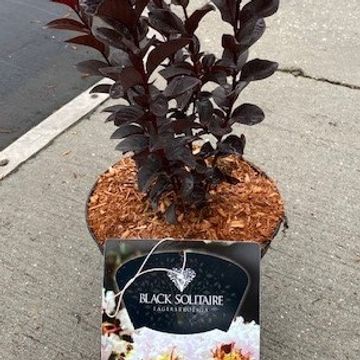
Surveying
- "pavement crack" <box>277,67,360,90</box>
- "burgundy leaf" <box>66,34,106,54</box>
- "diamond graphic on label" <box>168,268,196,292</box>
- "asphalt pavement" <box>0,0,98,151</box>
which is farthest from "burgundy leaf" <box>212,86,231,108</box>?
"pavement crack" <box>277,67,360,90</box>

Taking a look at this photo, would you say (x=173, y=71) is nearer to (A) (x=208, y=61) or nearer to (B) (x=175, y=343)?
(A) (x=208, y=61)

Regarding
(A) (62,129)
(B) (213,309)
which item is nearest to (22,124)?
(A) (62,129)

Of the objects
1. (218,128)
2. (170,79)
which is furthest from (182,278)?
(170,79)

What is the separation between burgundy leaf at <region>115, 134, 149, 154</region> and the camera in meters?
1.62

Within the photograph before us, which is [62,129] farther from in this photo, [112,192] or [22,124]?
[112,192]

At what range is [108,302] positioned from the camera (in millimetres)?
1544

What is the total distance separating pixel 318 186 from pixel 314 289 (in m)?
0.54

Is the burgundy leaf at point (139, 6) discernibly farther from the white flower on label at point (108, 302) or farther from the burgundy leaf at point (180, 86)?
the white flower on label at point (108, 302)

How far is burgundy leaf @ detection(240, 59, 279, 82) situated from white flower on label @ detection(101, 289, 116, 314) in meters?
0.63

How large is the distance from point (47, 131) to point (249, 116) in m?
1.45

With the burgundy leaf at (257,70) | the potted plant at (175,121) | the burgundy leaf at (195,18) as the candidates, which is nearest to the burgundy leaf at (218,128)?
the potted plant at (175,121)

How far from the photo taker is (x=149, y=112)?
1.54 metres

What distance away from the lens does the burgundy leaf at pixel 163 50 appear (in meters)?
1.41

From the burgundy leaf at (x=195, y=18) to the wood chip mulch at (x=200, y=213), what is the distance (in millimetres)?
469
